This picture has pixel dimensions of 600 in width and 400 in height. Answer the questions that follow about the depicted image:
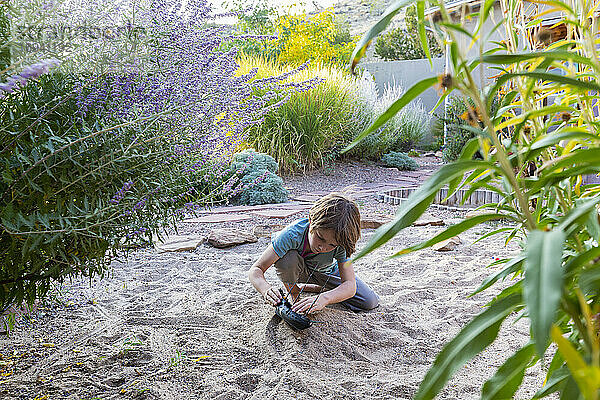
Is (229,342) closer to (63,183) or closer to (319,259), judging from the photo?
(319,259)

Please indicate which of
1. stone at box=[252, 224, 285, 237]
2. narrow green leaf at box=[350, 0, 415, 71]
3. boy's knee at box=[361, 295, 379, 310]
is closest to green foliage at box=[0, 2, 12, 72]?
narrow green leaf at box=[350, 0, 415, 71]

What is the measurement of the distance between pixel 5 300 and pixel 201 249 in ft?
7.98

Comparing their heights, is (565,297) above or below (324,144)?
above

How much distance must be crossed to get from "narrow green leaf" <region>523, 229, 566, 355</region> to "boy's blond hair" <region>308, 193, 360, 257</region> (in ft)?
6.62

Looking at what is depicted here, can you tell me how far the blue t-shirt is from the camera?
281 cm

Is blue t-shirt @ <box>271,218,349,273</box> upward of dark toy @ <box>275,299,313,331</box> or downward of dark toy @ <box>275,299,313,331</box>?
upward

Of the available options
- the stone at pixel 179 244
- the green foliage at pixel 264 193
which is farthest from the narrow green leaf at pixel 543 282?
the green foliage at pixel 264 193

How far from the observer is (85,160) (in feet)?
5.19

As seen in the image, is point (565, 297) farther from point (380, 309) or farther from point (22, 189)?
point (380, 309)

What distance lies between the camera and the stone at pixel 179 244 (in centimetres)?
407

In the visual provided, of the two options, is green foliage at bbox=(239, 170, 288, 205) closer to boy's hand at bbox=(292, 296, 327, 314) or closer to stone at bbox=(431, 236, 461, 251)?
stone at bbox=(431, 236, 461, 251)

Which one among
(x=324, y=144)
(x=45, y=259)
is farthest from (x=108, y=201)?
(x=324, y=144)

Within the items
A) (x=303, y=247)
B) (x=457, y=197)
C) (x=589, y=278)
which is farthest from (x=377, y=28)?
(x=457, y=197)

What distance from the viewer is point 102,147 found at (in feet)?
5.37
